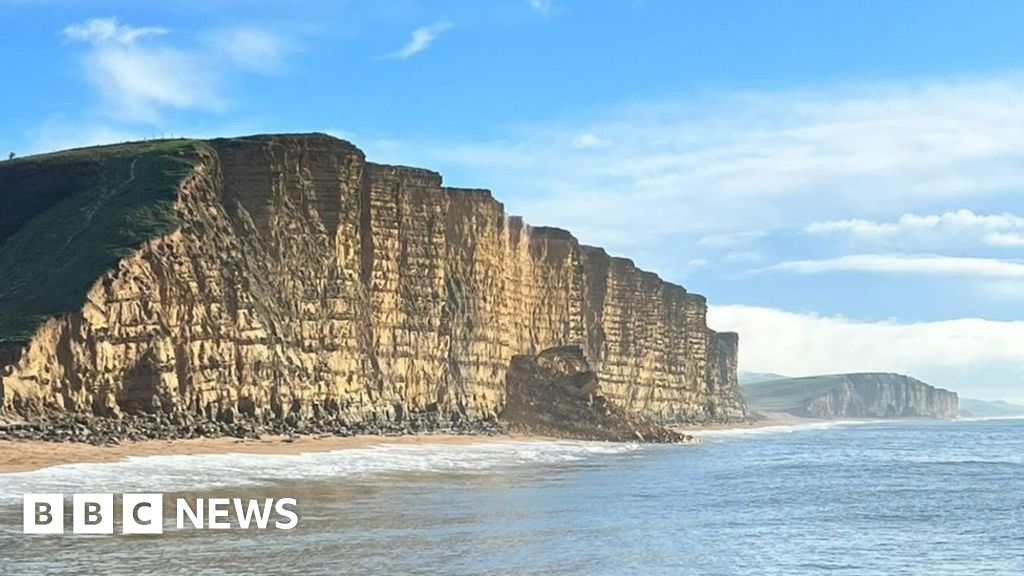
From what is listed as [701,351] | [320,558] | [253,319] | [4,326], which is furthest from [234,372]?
[701,351]

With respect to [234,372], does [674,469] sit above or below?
below

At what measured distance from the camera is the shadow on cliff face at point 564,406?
78688mm

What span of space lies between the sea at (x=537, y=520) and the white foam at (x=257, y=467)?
0.11m

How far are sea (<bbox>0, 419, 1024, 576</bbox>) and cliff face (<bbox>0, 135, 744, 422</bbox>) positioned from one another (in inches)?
275

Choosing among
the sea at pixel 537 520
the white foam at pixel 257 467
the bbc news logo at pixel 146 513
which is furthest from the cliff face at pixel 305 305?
the bbc news logo at pixel 146 513

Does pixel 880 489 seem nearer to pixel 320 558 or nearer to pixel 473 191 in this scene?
pixel 320 558

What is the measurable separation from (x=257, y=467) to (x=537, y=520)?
44.0ft

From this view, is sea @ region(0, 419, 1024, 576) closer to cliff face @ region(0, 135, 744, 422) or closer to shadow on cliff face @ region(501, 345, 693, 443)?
cliff face @ region(0, 135, 744, 422)

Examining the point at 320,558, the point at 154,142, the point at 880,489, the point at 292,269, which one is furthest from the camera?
the point at 154,142

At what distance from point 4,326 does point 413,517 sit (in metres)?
23.5

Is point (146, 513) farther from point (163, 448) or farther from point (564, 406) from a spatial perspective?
point (564, 406)

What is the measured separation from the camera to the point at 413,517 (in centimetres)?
2525

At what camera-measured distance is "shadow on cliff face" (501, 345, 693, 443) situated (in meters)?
78.7

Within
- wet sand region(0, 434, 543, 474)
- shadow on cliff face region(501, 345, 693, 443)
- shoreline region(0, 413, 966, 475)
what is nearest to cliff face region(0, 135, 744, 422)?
shadow on cliff face region(501, 345, 693, 443)
